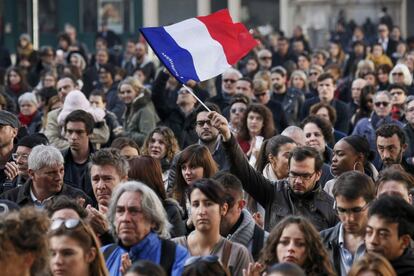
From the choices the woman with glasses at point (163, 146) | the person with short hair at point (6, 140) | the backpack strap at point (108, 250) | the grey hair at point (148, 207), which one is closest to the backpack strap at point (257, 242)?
the grey hair at point (148, 207)

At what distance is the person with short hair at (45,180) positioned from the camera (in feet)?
37.7

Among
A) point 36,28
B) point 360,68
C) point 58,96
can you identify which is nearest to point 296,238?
point 58,96

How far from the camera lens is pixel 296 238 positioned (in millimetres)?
8844

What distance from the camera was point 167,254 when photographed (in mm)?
8922

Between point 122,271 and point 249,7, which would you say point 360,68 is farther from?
point 249,7

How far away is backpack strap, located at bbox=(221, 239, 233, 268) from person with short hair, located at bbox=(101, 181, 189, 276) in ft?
1.22

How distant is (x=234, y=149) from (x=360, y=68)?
40.1 feet

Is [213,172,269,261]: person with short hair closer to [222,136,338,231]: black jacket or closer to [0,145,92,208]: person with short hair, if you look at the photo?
[222,136,338,231]: black jacket

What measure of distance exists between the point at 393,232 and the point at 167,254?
4.44 ft

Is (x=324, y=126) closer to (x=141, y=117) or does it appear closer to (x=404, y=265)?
(x=141, y=117)

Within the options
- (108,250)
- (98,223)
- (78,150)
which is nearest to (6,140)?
(78,150)

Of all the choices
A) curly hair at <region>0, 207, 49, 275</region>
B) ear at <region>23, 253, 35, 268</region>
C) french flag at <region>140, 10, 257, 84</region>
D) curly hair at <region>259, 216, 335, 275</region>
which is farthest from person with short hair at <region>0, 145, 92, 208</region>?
ear at <region>23, 253, 35, 268</region>

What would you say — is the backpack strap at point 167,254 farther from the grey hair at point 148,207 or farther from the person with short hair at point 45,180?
the person with short hair at point 45,180

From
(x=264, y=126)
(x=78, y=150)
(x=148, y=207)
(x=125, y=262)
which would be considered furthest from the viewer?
(x=264, y=126)
